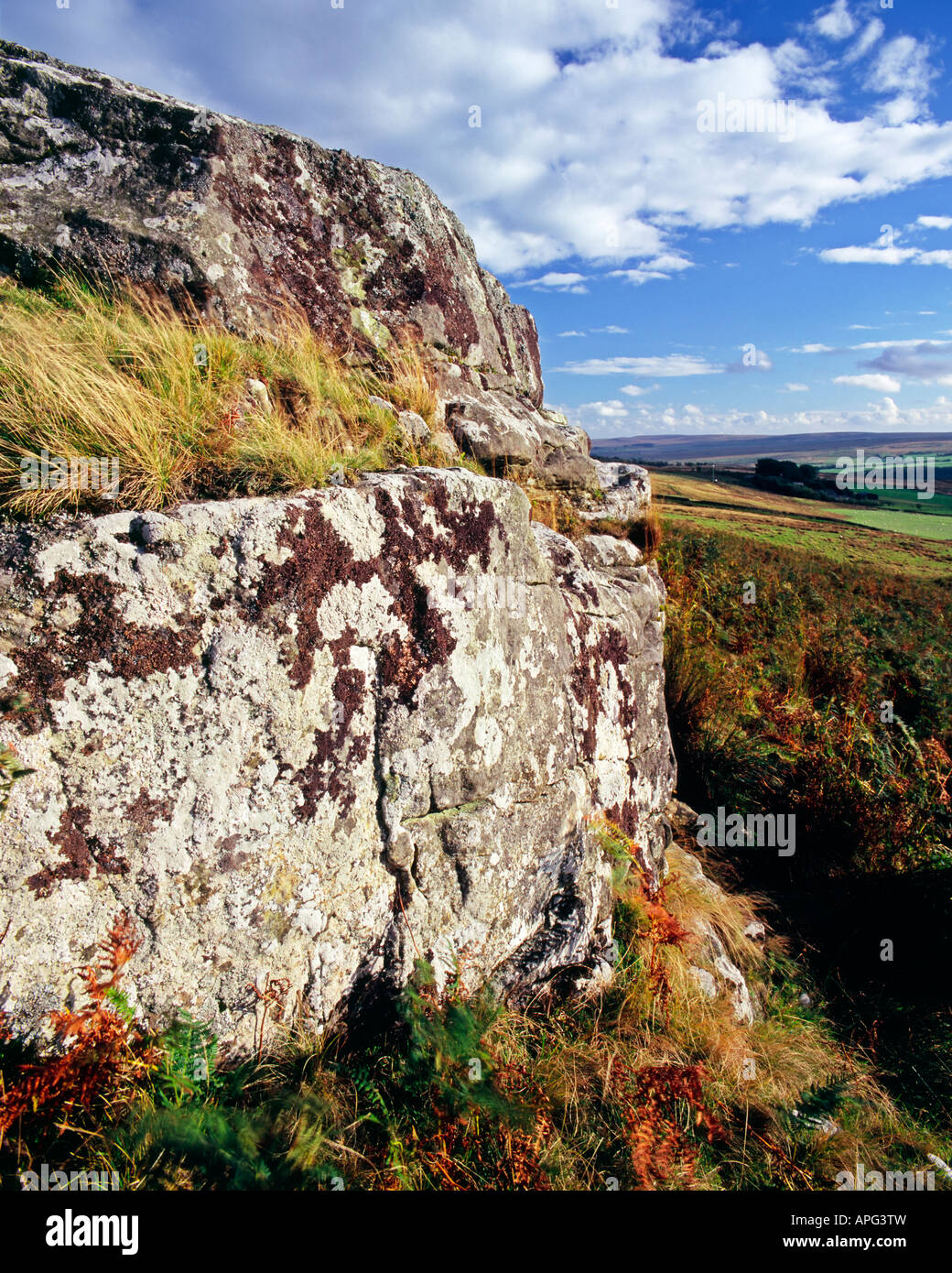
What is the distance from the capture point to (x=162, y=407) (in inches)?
131

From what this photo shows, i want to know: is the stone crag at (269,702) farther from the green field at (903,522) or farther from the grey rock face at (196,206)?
the green field at (903,522)

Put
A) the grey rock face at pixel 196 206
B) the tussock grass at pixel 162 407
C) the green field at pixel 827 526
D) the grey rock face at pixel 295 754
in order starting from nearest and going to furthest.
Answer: the grey rock face at pixel 295 754, the tussock grass at pixel 162 407, the grey rock face at pixel 196 206, the green field at pixel 827 526

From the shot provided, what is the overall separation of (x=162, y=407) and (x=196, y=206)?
2630 millimetres

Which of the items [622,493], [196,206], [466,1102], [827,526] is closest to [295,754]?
[466,1102]

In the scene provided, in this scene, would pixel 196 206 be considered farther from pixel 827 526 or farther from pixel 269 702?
pixel 827 526

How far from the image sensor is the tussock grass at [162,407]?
2.90 meters

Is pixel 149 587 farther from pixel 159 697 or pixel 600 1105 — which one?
pixel 600 1105

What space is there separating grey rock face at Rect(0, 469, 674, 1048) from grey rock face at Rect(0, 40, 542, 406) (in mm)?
2884

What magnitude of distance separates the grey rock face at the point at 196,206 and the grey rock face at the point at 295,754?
9.46ft

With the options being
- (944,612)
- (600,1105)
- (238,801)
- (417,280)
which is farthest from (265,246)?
(944,612)

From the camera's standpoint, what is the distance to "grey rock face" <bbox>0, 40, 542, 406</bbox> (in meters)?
4.64

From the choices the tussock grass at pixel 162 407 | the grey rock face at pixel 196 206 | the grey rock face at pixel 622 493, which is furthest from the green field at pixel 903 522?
the tussock grass at pixel 162 407

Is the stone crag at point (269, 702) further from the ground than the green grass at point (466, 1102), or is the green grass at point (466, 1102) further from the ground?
the stone crag at point (269, 702)

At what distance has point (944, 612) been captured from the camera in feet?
47.0
